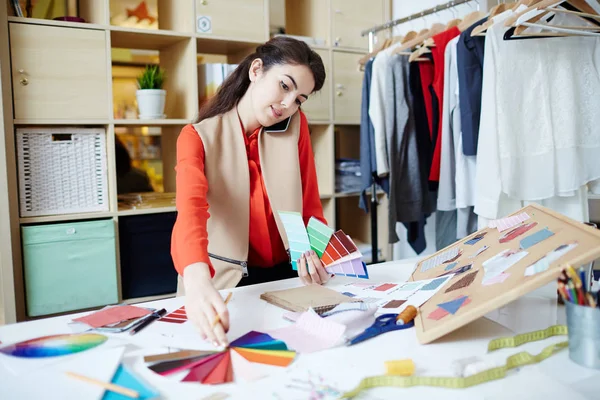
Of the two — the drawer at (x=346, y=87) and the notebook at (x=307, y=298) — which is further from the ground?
the drawer at (x=346, y=87)

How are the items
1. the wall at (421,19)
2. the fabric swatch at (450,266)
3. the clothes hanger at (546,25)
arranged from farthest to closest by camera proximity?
1. the wall at (421,19)
2. the clothes hanger at (546,25)
3. the fabric swatch at (450,266)

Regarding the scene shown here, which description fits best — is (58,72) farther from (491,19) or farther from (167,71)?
(491,19)

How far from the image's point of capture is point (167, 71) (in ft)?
9.49

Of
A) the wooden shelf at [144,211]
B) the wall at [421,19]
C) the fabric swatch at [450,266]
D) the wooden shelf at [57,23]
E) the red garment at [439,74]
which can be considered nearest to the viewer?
the fabric swatch at [450,266]

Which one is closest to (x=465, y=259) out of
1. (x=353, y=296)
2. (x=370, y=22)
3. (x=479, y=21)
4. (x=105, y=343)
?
(x=353, y=296)

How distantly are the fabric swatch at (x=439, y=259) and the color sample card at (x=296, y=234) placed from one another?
0.29 meters

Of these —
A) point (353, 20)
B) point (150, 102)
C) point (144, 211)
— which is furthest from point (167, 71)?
point (353, 20)

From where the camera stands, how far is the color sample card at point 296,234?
1241 millimetres

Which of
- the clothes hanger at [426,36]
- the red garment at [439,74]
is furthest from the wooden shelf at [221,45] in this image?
the red garment at [439,74]

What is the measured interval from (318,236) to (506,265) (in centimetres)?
48

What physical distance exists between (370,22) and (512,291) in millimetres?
2680

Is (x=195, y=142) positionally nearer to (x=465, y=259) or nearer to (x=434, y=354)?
(x=465, y=259)

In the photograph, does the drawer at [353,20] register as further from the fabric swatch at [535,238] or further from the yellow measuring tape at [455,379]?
the yellow measuring tape at [455,379]

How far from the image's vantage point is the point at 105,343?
936 millimetres
